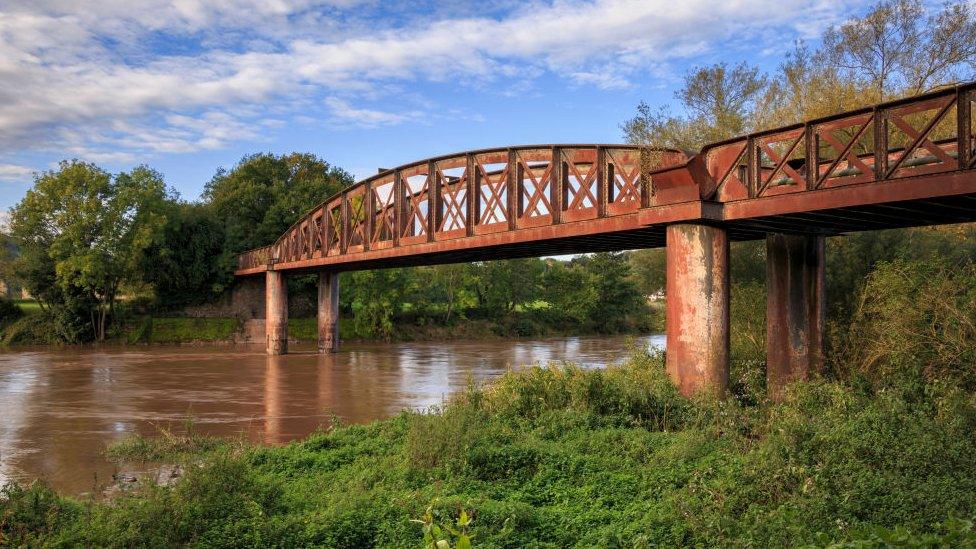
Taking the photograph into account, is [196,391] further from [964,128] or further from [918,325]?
[964,128]

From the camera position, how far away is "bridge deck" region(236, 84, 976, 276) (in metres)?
11.7

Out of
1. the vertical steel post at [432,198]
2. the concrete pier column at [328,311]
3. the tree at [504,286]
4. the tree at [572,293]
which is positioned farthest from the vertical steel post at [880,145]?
the tree at [572,293]

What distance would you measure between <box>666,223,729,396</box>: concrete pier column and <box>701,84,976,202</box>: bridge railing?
0.99 metres

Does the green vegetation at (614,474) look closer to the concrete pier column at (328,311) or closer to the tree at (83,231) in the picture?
the concrete pier column at (328,311)

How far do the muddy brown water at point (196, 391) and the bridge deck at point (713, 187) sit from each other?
3.78 m

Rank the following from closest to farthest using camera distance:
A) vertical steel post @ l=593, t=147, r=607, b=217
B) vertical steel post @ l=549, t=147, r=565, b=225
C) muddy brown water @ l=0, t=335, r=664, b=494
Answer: muddy brown water @ l=0, t=335, r=664, b=494
vertical steel post @ l=593, t=147, r=607, b=217
vertical steel post @ l=549, t=147, r=565, b=225

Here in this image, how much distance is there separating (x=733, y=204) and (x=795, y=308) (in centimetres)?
355

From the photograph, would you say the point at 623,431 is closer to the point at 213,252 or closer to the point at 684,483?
the point at 684,483

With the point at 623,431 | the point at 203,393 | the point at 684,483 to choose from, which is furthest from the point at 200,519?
the point at 203,393

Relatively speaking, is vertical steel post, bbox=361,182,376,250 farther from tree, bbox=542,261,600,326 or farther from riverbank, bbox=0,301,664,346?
tree, bbox=542,261,600,326

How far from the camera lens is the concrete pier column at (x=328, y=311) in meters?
42.2

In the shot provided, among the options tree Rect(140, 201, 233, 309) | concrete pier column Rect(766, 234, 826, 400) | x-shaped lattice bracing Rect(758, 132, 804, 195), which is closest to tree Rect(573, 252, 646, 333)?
tree Rect(140, 201, 233, 309)

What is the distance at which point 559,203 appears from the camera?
19719 millimetres

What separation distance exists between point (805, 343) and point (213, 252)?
48457 millimetres
